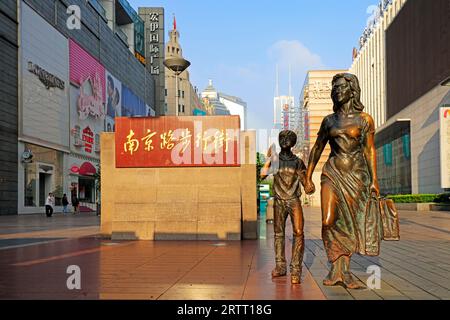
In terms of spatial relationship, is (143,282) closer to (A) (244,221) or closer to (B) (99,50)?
(A) (244,221)

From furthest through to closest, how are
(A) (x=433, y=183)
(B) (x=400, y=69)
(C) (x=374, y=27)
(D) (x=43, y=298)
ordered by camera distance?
(C) (x=374, y=27) < (B) (x=400, y=69) < (A) (x=433, y=183) < (D) (x=43, y=298)

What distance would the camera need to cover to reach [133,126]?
40.6 feet

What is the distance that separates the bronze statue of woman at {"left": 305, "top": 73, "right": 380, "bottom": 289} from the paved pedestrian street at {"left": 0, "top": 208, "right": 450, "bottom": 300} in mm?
482

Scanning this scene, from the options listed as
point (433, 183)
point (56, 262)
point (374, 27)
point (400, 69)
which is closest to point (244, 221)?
point (56, 262)

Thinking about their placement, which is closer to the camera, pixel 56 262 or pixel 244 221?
pixel 56 262

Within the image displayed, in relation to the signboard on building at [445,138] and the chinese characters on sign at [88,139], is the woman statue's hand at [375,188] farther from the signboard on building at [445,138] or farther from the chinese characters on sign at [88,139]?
the chinese characters on sign at [88,139]

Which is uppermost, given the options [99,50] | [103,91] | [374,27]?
[374,27]

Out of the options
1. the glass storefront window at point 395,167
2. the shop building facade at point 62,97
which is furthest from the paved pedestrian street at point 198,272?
the glass storefront window at point 395,167

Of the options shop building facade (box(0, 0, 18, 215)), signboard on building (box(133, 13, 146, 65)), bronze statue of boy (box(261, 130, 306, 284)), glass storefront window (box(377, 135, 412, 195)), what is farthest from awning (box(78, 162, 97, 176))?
bronze statue of boy (box(261, 130, 306, 284))

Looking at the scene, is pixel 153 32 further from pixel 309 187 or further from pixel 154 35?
pixel 309 187

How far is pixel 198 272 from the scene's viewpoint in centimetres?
711

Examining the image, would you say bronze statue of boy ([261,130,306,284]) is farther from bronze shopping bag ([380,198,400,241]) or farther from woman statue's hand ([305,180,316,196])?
bronze shopping bag ([380,198,400,241])

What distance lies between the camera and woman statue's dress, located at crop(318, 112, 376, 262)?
5668 millimetres
